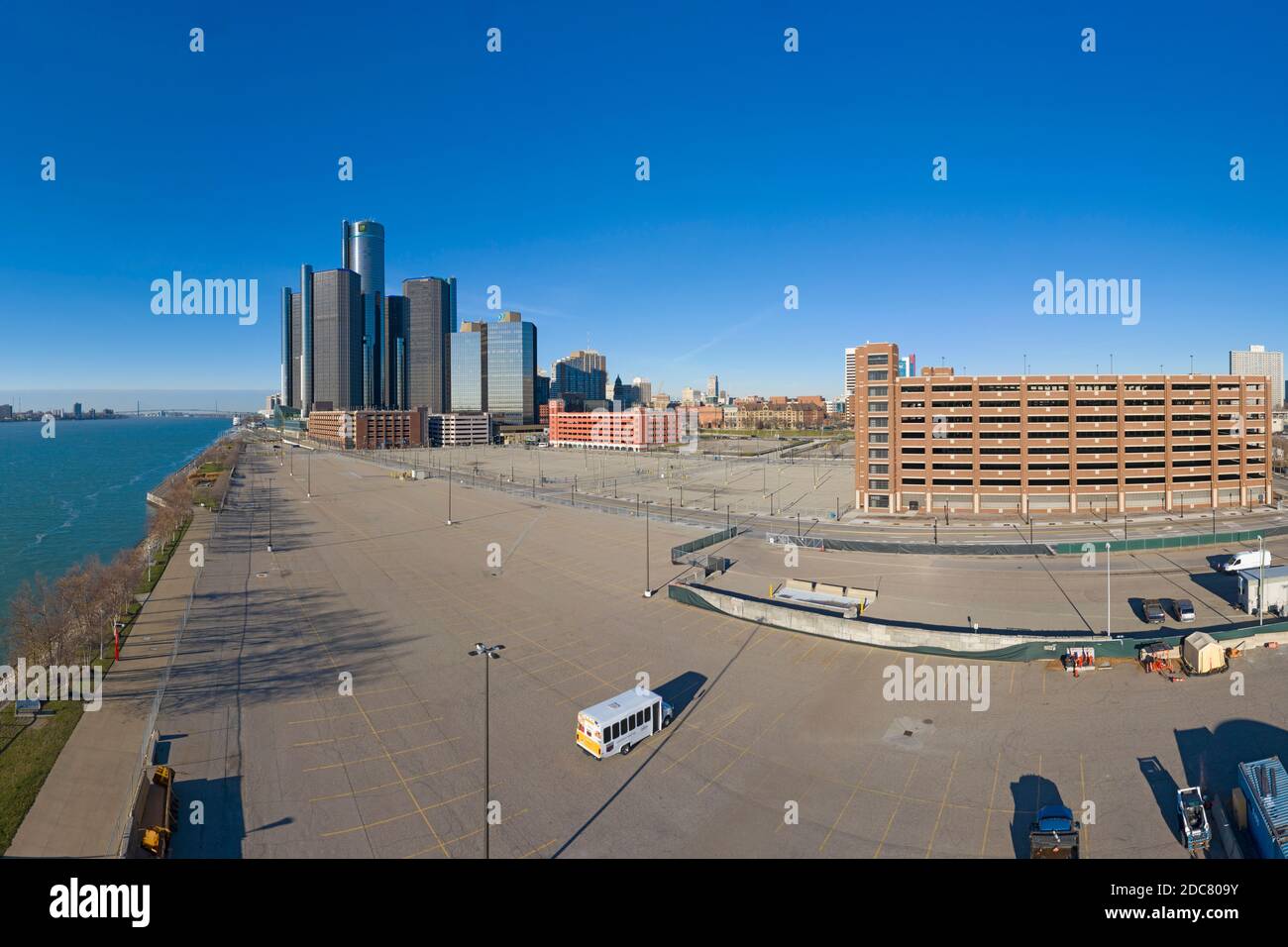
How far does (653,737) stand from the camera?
680 inches

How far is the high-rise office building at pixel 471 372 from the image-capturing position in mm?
196875

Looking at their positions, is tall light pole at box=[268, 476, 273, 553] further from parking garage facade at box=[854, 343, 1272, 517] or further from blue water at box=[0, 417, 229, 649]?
parking garage facade at box=[854, 343, 1272, 517]

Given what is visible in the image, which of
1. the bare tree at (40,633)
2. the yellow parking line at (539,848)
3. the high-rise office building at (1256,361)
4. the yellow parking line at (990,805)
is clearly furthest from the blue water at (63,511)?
the high-rise office building at (1256,361)

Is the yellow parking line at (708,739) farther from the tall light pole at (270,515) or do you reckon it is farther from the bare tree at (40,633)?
the tall light pole at (270,515)

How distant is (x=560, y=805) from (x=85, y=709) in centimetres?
1564

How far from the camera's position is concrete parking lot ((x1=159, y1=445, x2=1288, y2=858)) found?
13.4m

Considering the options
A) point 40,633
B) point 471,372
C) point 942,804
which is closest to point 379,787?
point 942,804

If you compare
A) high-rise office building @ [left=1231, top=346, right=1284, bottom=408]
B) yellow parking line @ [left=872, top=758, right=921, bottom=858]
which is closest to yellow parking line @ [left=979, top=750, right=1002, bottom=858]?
yellow parking line @ [left=872, top=758, right=921, bottom=858]

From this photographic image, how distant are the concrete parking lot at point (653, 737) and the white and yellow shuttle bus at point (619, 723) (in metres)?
0.44

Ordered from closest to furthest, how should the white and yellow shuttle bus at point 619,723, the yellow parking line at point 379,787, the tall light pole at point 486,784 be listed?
1. the tall light pole at point 486,784
2. the yellow parking line at point 379,787
3. the white and yellow shuttle bus at point 619,723

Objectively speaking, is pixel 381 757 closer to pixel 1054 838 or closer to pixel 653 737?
pixel 653 737

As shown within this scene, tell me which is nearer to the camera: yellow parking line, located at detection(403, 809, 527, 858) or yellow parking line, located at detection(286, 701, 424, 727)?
yellow parking line, located at detection(403, 809, 527, 858)

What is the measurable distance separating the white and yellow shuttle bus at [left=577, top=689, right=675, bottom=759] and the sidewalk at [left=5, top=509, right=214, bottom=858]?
10026mm

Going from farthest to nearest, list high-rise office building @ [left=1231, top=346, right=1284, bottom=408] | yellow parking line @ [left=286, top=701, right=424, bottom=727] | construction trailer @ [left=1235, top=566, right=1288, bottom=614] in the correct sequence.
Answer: high-rise office building @ [left=1231, top=346, right=1284, bottom=408], construction trailer @ [left=1235, top=566, right=1288, bottom=614], yellow parking line @ [left=286, top=701, right=424, bottom=727]
